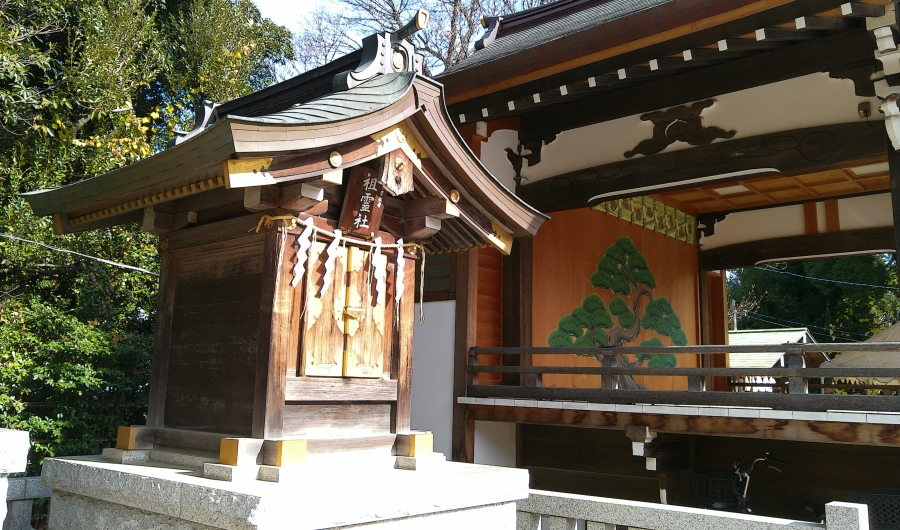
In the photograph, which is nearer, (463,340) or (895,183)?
(895,183)

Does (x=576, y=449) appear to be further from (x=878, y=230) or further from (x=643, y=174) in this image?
(x=878, y=230)

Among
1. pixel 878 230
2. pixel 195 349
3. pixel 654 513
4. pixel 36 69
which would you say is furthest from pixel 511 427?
pixel 36 69

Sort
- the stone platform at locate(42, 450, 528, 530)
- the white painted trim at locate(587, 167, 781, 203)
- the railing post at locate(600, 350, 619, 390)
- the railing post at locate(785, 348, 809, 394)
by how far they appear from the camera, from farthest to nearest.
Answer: the white painted trim at locate(587, 167, 781, 203), the railing post at locate(600, 350, 619, 390), the railing post at locate(785, 348, 809, 394), the stone platform at locate(42, 450, 528, 530)

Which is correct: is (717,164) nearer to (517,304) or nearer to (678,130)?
(678,130)

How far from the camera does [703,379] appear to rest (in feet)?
21.3

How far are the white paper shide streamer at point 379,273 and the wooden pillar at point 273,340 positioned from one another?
2.04 feet

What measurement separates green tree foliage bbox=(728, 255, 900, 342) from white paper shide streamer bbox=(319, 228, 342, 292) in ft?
64.4

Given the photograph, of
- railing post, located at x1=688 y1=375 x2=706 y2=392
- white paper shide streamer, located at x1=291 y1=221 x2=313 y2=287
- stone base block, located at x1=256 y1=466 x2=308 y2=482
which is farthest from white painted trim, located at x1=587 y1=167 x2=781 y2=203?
stone base block, located at x1=256 y1=466 x2=308 y2=482

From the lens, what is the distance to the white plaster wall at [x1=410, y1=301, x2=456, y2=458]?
7836mm

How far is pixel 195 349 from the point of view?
15.0 feet

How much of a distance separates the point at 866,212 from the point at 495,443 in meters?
7.06

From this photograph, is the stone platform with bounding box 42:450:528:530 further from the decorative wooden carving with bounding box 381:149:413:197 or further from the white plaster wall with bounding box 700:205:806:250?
the white plaster wall with bounding box 700:205:806:250

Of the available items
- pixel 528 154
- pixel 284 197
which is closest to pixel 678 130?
pixel 528 154

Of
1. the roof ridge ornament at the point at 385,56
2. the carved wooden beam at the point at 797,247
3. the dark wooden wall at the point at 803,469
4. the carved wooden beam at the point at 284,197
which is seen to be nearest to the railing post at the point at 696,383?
the dark wooden wall at the point at 803,469
